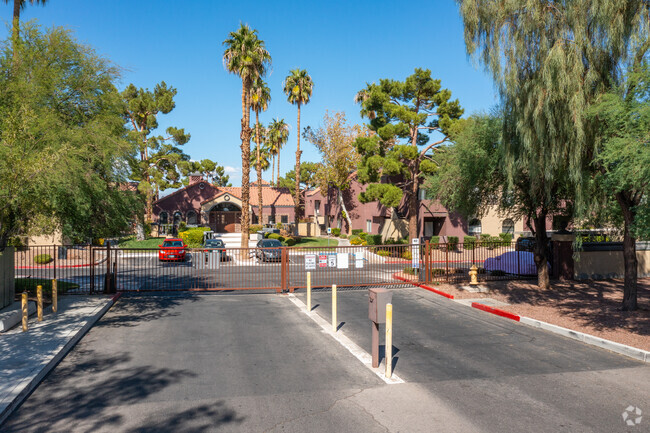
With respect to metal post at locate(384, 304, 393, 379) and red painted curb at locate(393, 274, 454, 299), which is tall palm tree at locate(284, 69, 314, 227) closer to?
red painted curb at locate(393, 274, 454, 299)

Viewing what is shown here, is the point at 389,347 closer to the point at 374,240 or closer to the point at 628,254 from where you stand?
the point at 628,254

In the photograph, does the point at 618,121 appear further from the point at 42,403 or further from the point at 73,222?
the point at 73,222

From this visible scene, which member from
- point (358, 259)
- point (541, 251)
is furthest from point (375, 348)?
point (541, 251)

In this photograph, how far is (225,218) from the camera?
183 ft

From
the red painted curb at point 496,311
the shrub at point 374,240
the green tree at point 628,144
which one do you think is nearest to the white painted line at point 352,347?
the red painted curb at point 496,311

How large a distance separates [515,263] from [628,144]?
37.5 feet

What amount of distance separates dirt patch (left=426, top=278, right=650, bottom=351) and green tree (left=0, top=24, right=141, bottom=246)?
39.5 feet

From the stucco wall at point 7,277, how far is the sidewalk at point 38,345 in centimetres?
89

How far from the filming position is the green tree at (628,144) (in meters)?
8.83

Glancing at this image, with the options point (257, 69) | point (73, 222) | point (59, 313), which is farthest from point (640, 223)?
point (257, 69)

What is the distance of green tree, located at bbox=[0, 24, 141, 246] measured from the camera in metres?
9.38

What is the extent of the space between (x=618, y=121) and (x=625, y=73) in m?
1.91

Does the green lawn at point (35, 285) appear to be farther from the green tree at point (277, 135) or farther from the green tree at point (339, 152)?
the green tree at point (277, 135)

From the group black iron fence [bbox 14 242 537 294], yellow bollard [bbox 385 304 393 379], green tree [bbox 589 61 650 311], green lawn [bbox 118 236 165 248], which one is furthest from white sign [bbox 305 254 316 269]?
green lawn [bbox 118 236 165 248]
